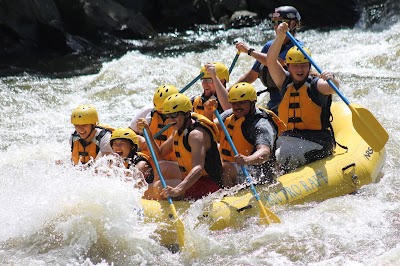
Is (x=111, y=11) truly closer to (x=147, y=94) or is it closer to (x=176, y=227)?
(x=147, y=94)

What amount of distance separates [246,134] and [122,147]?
42.3 inches

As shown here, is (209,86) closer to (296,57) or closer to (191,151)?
(296,57)

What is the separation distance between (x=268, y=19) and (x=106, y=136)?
12640mm

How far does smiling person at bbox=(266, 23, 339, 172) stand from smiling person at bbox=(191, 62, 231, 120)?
0.51 meters

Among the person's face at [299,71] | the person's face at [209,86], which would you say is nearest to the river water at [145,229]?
the person's face at [299,71]

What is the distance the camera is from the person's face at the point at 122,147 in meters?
5.96

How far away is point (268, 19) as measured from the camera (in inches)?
725

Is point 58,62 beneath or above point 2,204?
above

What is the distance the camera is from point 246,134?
19.6 feet

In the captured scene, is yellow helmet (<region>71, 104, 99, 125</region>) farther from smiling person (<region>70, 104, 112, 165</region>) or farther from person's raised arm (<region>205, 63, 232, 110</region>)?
person's raised arm (<region>205, 63, 232, 110</region>)

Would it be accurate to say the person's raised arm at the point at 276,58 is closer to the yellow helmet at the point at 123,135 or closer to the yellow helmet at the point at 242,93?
the yellow helmet at the point at 242,93

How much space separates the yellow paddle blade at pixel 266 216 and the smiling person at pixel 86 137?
1.67 metres

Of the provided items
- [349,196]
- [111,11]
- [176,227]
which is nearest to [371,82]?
[349,196]

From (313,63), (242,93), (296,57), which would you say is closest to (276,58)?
(296,57)
